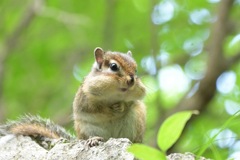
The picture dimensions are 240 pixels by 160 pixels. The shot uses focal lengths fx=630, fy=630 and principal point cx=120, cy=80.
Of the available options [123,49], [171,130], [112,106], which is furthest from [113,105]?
[123,49]

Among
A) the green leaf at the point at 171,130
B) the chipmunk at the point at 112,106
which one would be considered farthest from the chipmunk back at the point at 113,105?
the green leaf at the point at 171,130

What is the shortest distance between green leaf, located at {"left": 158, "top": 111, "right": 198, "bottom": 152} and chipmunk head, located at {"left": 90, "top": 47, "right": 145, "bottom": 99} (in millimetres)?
1531

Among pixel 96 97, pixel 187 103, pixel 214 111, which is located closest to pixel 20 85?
pixel 214 111

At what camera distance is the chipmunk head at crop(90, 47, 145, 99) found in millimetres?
3023

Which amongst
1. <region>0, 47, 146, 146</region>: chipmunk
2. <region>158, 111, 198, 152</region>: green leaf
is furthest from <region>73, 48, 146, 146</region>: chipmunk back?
<region>158, 111, 198, 152</region>: green leaf

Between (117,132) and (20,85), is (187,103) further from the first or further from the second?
(20,85)

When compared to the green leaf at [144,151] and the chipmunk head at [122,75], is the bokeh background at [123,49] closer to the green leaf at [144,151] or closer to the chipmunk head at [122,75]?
the chipmunk head at [122,75]

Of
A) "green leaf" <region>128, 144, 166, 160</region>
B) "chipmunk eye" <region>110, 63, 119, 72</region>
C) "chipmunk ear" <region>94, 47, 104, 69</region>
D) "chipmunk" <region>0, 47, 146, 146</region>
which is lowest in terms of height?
"green leaf" <region>128, 144, 166, 160</region>

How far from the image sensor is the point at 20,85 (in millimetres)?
7641

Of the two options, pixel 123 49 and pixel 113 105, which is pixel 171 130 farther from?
pixel 123 49

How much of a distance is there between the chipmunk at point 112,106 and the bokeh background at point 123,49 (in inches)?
72.3

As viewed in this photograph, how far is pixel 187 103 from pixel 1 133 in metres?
2.29

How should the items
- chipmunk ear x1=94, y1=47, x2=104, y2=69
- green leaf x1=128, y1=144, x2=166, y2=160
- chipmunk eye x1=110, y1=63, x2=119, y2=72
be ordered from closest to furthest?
1. green leaf x1=128, y1=144, x2=166, y2=160
2. chipmunk eye x1=110, y1=63, x2=119, y2=72
3. chipmunk ear x1=94, y1=47, x2=104, y2=69

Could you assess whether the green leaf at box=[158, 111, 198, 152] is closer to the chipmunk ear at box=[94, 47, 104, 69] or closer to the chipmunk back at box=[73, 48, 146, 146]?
the chipmunk back at box=[73, 48, 146, 146]
